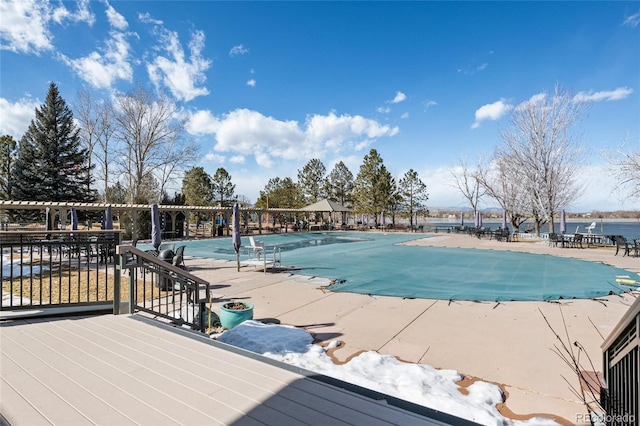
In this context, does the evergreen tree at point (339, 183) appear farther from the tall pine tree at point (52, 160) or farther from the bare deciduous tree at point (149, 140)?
the tall pine tree at point (52, 160)

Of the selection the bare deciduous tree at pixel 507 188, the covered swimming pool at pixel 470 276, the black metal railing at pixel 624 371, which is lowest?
the covered swimming pool at pixel 470 276

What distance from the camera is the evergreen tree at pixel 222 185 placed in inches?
1642

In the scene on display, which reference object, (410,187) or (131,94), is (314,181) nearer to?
(410,187)

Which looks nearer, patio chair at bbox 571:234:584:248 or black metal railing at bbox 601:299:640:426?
black metal railing at bbox 601:299:640:426

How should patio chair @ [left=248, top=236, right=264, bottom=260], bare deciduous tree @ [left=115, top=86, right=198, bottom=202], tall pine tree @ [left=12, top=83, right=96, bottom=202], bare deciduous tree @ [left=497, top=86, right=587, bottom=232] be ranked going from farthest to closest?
bare deciduous tree @ [left=115, top=86, right=198, bottom=202] → tall pine tree @ [left=12, top=83, right=96, bottom=202] → bare deciduous tree @ [left=497, top=86, right=587, bottom=232] → patio chair @ [left=248, top=236, right=264, bottom=260]

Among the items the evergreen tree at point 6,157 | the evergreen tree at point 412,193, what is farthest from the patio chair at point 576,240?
the evergreen tree at point 6,157

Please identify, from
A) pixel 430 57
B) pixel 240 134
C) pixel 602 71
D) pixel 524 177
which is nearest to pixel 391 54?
pixel 430 57

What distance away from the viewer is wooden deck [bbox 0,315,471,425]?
1.78 metres

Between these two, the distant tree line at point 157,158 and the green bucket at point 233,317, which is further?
the distant tree line at point 157,158

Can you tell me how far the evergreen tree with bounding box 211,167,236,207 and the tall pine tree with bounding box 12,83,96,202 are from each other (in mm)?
14898

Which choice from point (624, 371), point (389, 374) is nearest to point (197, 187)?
point (389, 374)

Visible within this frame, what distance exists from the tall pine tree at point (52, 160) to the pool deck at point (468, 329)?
94.8 ft

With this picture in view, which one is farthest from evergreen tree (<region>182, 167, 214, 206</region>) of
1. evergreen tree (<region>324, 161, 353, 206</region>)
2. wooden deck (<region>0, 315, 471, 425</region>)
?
wooden deck (<region>0, 315, 471, 425</region>)

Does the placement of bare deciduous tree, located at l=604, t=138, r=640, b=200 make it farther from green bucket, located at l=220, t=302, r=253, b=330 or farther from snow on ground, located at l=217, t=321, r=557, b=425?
green bucket, located at l=220, t=302, r=253, b=330
